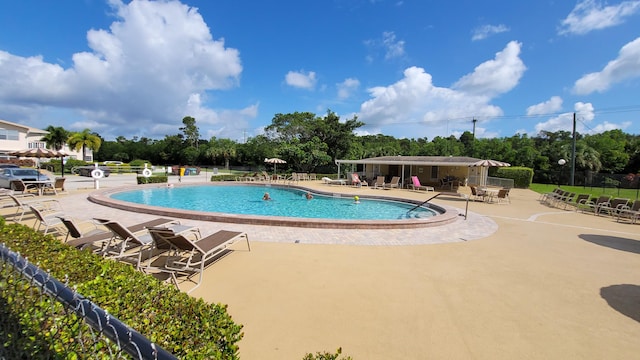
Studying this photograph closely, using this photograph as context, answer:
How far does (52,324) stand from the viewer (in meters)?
1.74

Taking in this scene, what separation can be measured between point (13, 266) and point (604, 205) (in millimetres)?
16977

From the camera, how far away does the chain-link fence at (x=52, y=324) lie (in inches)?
47.4

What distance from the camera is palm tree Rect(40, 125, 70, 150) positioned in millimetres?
38812

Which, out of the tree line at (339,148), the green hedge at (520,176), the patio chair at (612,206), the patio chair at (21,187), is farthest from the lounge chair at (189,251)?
the green hedge at (520,176)

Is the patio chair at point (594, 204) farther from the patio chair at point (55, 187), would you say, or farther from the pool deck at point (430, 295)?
the patio chair at point (55, 187)

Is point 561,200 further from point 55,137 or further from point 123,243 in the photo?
point 55,137

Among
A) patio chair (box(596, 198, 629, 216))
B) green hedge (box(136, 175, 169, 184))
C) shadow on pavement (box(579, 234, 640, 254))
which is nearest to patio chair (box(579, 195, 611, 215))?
patio chair (box(596, 198, 629, 216))

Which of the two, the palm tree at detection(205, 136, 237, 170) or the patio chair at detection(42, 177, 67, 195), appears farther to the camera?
the palm tree at detection(205, 136, 237, 170)

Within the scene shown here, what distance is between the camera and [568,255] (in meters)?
6.28

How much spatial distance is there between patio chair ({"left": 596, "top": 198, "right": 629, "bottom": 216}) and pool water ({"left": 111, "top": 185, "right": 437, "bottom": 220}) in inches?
260

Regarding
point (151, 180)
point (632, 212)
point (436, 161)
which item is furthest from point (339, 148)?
point (632, 212)

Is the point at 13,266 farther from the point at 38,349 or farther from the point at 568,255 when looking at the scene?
the point at 568,255

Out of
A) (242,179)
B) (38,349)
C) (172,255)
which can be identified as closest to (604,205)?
(172,255)

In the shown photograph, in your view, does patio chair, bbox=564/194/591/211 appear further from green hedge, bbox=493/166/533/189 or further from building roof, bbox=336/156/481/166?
green hedge, bbox=493/166/533/189
